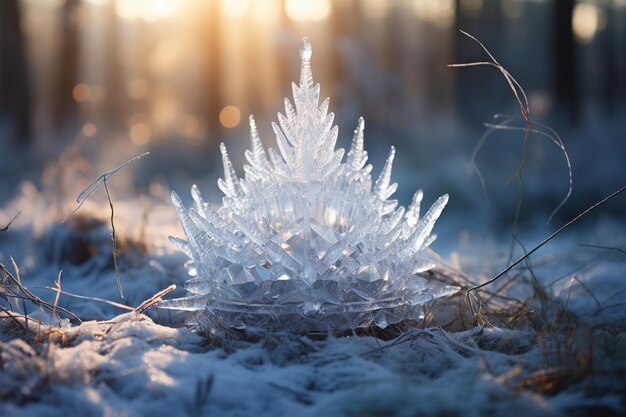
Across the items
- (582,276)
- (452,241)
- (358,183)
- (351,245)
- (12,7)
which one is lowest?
(452,241)

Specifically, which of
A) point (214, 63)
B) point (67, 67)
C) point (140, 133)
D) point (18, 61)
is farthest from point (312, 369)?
point (67, 67)

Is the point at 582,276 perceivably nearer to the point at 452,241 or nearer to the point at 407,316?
the point at 407,316

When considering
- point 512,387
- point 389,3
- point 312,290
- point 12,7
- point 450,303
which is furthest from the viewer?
point 389,3

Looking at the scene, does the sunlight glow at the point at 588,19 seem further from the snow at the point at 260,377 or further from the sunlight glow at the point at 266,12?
the snow at the point at 260,377

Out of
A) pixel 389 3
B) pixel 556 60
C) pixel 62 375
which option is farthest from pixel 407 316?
pixel 389 3

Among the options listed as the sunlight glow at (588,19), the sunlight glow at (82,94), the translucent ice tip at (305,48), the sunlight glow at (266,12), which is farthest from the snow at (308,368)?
the sunlight glow at (588,19)

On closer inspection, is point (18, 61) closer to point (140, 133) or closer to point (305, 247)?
point (140, 133)

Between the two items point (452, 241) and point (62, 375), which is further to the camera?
point (452, 241)
